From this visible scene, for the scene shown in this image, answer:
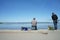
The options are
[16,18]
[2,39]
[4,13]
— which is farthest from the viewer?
[16,18]

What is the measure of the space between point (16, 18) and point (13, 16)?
21 centimetres

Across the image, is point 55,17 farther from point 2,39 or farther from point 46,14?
point 2,39

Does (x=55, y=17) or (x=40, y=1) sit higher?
(x=40, y=1)

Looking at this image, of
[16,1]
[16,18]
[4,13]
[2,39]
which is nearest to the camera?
[2,39]

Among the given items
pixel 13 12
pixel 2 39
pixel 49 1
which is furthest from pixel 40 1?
pixel 2 39

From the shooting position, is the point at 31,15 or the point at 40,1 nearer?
the point at 40,1

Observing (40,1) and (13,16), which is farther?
(13,16)

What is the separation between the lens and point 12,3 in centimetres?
873

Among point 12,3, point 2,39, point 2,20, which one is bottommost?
point 2,39

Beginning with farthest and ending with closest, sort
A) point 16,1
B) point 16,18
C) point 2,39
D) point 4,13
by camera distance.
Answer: point 16,18
point 4,13
point 16,1
point 2,39

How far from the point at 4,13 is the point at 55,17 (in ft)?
8.53

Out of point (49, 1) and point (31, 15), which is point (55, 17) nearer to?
point (49, 1)

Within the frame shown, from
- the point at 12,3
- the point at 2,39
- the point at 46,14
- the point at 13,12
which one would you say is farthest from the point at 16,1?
the point at 2,39

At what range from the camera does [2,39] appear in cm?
524
